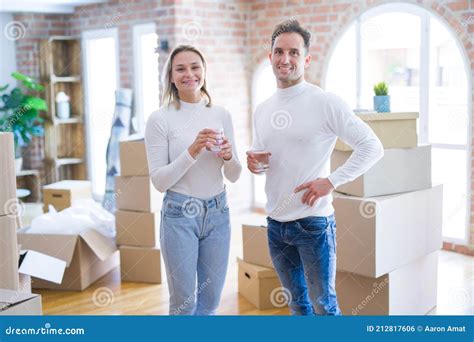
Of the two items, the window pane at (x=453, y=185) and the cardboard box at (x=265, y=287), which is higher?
the window pane at (x=453, y=185)

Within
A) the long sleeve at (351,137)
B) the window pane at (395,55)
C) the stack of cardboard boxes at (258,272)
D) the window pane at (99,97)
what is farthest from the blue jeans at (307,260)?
the window pane at (99,97)

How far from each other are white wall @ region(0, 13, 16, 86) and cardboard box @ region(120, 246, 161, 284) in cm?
349

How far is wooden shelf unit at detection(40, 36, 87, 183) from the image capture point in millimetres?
6668

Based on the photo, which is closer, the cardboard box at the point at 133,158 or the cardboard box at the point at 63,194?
the cardboard box at the point at 133,158

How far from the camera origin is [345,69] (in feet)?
17.1

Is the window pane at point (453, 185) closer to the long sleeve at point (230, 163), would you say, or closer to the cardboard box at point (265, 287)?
the cardboard box at point (265, 287)

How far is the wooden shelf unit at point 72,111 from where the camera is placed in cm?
667

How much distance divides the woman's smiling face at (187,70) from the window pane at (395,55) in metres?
2.84

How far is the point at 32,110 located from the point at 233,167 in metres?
4.55
